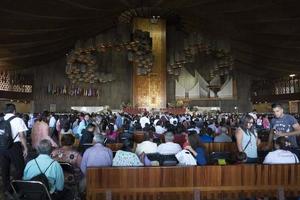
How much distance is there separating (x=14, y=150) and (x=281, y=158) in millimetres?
3910

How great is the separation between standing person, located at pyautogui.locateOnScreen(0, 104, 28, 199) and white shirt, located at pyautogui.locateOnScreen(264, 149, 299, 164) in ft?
11.8

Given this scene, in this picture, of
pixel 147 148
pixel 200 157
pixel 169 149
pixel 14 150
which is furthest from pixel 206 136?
pixel 14 150

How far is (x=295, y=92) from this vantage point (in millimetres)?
29828

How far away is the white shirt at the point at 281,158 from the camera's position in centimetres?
541

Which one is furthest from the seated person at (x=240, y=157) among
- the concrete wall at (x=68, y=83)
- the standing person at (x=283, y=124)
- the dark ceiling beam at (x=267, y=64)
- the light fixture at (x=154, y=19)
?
the concrete wall at (x=68, y=83)

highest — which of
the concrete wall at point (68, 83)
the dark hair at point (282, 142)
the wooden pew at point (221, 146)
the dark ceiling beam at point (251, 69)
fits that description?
the dark ceiling beam at point (251, 69)

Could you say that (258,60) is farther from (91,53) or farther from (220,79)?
(91,53)

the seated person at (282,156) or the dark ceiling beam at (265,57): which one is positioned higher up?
the dark ceiling beam at (265,57)

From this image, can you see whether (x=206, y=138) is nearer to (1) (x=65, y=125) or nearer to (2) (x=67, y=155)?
(1) (x=65, y=125)

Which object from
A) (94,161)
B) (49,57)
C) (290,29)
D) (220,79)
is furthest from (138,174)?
(220,79)

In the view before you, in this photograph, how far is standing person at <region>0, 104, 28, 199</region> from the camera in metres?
6.00

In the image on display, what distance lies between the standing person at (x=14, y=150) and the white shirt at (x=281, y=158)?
361 cm

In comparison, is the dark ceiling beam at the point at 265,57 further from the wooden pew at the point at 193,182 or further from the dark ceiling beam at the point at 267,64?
the wooden pew at the point at 193,182

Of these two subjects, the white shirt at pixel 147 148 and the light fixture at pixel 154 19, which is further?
the light fixture at pixel 154 19
